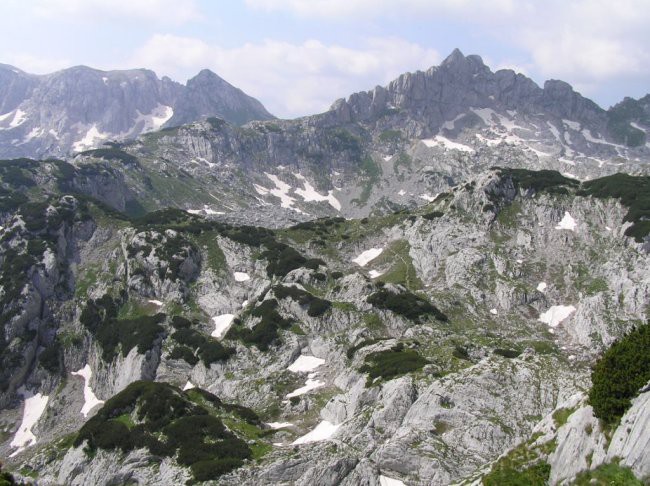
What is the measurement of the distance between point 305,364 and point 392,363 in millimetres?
16738

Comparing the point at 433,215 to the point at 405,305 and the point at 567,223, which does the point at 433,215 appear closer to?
the point at 567,223

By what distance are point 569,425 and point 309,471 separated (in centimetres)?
2421

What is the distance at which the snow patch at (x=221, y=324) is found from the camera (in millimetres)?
86044

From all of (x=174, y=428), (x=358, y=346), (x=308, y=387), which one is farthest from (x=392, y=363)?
(x=174, y=428)

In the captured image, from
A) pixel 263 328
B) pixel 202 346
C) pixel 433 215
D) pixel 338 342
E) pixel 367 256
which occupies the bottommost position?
pixel 202 346

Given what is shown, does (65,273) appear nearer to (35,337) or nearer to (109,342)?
(35,337)

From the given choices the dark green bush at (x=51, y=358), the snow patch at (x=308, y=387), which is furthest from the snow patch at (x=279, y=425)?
the dark green bush at (x=51, y=358)

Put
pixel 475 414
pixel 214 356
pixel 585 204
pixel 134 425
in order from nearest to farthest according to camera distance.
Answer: pixel 475 414
pixel 134 425
pixel 214 356
pixel 585 204

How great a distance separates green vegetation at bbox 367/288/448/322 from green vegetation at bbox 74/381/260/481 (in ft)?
99.2

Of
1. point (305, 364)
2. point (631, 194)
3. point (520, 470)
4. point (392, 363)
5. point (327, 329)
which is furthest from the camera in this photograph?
point (631, 194)

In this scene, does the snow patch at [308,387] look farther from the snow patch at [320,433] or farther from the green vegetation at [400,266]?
the green vegetation at [400,266]

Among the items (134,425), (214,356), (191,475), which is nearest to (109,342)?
(214,356)

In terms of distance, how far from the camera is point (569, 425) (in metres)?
27.0

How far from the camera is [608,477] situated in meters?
22.9
